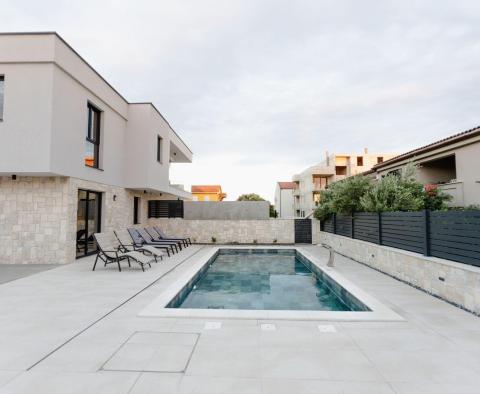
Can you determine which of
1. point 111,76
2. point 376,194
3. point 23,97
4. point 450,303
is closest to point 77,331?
point 450,303

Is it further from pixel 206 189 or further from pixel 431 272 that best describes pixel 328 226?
pixel 206 189

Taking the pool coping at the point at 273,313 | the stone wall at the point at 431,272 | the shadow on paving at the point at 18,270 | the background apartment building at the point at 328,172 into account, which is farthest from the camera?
the background apartment building at the point at 328,172

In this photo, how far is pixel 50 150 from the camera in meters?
8.34

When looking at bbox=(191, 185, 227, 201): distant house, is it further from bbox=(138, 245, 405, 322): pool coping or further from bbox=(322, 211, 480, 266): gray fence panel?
bbox=(138, 245, 405, 322): pool coping

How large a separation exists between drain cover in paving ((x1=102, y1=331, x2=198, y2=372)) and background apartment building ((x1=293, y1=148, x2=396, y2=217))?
34.2 meters

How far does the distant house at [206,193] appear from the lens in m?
64.2

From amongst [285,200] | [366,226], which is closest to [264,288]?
[366,226]

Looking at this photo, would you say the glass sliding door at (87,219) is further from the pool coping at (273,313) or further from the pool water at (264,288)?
the pool coping at (273,313)

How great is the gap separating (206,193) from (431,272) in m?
59.6

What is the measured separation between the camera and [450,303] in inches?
212

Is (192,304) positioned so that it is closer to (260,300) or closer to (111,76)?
(260,300)

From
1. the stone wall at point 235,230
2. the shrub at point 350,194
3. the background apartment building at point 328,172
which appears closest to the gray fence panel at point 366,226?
the shrub at point 350,194

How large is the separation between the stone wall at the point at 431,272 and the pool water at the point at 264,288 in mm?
1688

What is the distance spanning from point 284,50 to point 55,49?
8.81 metres
